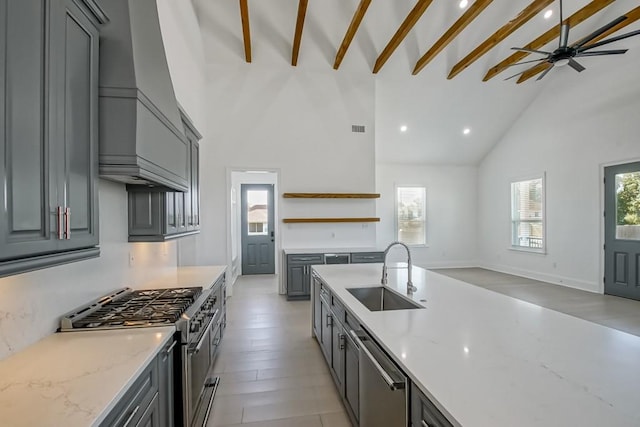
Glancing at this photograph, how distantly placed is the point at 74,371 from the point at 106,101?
48.0 inches

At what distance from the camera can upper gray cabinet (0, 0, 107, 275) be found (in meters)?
0.93

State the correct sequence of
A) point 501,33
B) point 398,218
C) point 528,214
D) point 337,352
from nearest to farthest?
point 337,352 < point 501,33 < point 528,214 < point 398,218

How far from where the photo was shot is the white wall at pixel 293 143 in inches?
220

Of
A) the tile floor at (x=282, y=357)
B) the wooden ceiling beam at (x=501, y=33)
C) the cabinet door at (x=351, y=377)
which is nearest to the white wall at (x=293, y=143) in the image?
the tile floor at (x=282, y=357)

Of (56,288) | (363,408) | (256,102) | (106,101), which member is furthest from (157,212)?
(256,102)

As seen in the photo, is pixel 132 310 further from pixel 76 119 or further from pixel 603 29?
pixel 603 29

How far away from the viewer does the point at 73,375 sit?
1.17 m

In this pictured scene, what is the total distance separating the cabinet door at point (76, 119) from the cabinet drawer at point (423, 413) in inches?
57.5

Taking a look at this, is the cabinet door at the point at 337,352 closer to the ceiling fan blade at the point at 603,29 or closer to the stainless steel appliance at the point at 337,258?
the stainless steel appliance at the point at 337,258

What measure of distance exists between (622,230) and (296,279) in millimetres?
5697

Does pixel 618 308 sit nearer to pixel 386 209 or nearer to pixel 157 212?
pixel 386 209

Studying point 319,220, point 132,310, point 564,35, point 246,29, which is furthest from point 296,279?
point 564,35

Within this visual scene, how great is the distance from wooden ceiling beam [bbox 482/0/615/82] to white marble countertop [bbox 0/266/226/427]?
4.95 metres

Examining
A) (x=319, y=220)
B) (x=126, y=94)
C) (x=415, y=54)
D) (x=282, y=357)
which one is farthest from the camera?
(x=319, y=220)
